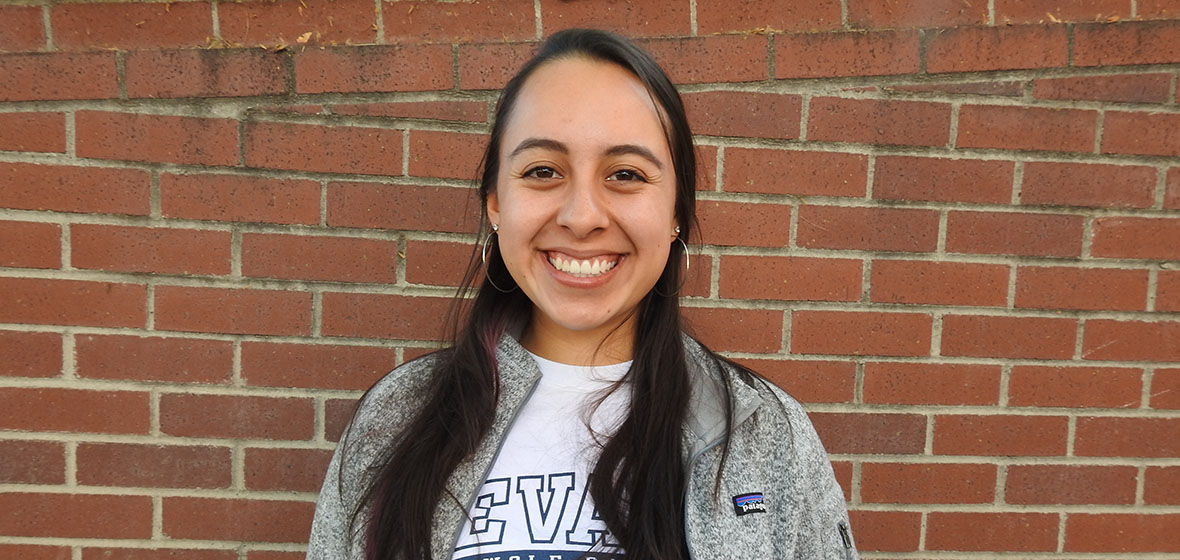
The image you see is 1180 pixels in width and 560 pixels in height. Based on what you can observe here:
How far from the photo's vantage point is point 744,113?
7.14ft

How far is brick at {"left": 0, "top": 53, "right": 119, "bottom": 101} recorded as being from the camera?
2.08 meters

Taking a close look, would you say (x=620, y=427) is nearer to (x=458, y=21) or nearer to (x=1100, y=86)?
(x=458, y=21)

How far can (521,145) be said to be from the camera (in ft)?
5.23

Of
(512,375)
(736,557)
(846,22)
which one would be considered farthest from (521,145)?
(846,22)

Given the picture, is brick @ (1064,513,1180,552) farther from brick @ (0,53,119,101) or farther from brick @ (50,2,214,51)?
brick @ (0,53,119,101)

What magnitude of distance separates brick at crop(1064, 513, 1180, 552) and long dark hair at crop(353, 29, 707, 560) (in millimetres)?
1402

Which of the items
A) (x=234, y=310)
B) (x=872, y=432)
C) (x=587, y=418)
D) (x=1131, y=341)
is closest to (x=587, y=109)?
(x=587, y=418)

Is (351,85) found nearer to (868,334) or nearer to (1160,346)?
(868,334)

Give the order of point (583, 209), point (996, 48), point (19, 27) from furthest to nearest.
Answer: point (996, 48)
point (19, 27)
point (583, 209)

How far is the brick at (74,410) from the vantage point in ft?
7.00

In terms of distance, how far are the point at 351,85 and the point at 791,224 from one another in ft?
4.02

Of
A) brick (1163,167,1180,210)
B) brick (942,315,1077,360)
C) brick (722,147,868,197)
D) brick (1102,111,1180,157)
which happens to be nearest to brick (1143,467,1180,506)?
brick (942,315,1077,360)

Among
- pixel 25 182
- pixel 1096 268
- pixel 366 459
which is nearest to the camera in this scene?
pixel 366 459

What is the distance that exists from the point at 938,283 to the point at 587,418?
1.15 metres
